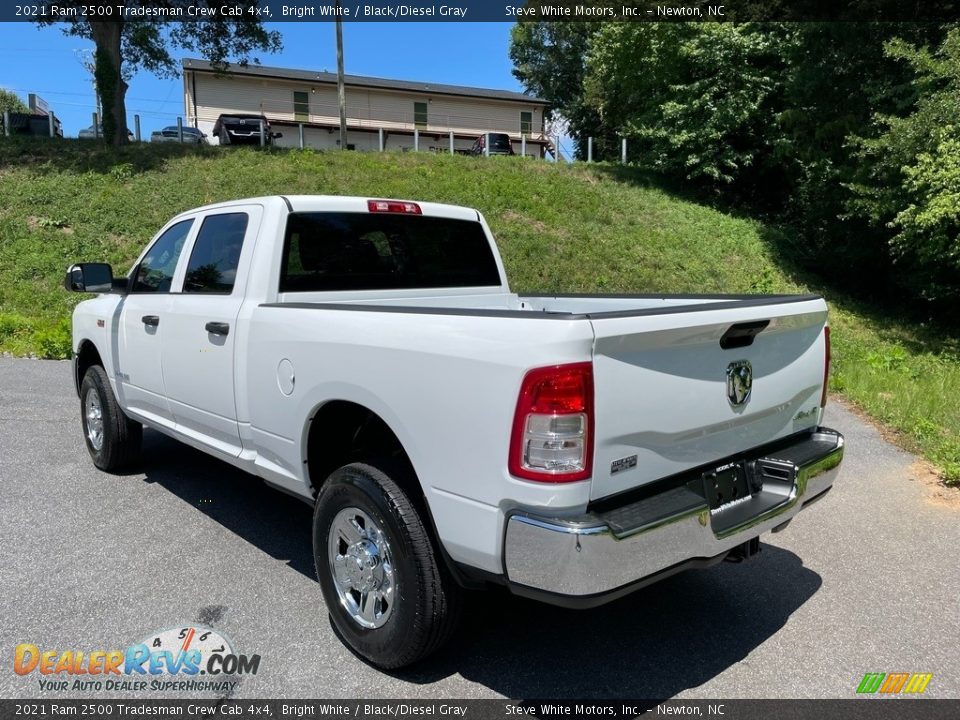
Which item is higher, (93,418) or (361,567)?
(361,567)

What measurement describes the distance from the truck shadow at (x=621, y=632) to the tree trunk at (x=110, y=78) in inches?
788

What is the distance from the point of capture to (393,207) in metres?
4.14

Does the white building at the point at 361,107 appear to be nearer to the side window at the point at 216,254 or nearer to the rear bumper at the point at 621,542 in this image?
the side window at the point at 216,254

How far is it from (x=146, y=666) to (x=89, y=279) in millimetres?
2941

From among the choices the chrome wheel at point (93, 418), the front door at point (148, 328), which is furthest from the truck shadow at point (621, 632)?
the chrome wheel at point (93, 418)

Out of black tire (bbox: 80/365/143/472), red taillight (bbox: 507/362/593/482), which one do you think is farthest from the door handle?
red taillight (bbox: 507/362/593/482)

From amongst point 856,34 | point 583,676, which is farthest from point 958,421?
point 856,34

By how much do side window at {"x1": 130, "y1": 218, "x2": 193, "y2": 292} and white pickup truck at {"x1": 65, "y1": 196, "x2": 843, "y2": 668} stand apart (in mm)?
261

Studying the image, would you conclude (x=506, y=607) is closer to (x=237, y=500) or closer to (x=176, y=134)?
(x=237, y=500)

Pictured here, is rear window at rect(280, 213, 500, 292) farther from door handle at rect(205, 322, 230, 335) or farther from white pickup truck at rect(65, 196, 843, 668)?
door handle at rect(205, 322, 230, 335)

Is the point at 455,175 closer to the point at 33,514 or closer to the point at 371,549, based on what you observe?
the point at 33,514

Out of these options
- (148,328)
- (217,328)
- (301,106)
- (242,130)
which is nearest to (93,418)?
(148,328)

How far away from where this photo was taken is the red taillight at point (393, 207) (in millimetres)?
4062

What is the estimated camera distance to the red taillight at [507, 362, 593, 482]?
2262 millimetres
